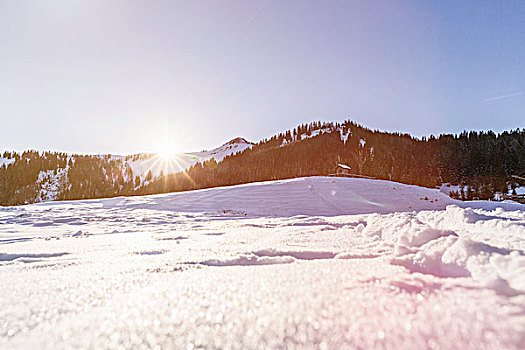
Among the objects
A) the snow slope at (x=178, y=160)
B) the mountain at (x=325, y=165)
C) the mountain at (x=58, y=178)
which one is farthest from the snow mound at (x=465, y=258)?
the snow slope at (x=178, y=160)

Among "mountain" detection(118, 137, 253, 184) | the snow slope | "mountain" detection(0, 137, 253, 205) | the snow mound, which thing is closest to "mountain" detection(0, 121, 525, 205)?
"mountain" detection(0, 137, 253, 205)

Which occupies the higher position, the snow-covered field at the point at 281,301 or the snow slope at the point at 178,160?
the snow slope at the point at 178,160

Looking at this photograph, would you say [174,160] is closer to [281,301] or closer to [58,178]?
[58,178]

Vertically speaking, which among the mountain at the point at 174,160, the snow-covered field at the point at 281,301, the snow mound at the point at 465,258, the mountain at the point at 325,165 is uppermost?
the mountain at the point at 174,160

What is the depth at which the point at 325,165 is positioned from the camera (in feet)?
188

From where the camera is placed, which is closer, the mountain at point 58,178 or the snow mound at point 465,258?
the snow mound at point 465,258

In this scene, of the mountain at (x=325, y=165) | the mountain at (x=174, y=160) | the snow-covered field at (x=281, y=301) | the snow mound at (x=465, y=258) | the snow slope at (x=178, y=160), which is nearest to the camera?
the snow-covered field at (x=281, y=301)

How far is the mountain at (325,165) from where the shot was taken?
141ft

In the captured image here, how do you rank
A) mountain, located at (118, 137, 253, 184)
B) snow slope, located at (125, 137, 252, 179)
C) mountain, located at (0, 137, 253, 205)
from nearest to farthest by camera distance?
mountain, located at (0, 137, 253, 205)
mountain, located at (118, 137, 253, 184)
snow slope, located at (125, 137, 252, 179)

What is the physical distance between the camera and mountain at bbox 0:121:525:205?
43.0 metres

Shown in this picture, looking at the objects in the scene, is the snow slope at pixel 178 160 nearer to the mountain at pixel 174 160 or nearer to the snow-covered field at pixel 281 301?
the mountain at pixel 174 160

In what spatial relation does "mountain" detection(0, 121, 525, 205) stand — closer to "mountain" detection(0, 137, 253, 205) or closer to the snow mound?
"mountain" detection(0, 137, 253, 205)

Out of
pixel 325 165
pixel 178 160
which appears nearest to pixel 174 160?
pixel 178 160

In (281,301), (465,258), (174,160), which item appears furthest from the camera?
(174,160)
